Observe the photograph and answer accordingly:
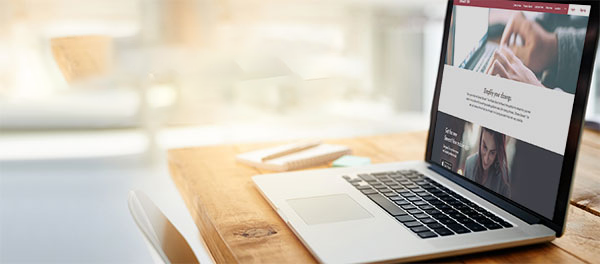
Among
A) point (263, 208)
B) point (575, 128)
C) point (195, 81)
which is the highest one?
point (575, 128)

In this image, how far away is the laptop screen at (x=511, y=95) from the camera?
2.57ft

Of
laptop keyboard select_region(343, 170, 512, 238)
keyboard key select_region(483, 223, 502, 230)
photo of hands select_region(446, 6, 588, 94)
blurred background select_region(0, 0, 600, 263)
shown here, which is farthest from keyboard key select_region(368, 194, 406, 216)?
blurred background select_region(0, 0, 600, 263)

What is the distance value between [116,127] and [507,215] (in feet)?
10.8

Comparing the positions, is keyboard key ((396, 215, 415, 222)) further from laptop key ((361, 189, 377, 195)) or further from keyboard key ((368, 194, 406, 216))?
laptop key ((361, 189, 377, 195))

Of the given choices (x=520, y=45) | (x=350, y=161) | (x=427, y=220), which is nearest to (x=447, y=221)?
(x=427, y=220)

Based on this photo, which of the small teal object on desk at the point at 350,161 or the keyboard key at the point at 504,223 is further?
the small teal object on desk at the point at 350,161

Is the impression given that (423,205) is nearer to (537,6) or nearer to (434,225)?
(434,225)

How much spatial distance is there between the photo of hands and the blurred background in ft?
7.22

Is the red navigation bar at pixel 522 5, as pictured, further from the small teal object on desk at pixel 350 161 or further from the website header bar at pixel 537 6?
the small teal object on desk at pixel 350 161

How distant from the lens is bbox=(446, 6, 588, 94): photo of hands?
78 centimetres

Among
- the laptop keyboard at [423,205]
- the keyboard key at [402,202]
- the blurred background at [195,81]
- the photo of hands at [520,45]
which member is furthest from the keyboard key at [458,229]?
the blurred background at [195,81]

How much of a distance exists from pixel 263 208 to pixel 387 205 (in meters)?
0.18

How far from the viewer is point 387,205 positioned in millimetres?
860

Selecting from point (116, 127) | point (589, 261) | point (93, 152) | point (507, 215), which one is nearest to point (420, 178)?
point (507, 215)
